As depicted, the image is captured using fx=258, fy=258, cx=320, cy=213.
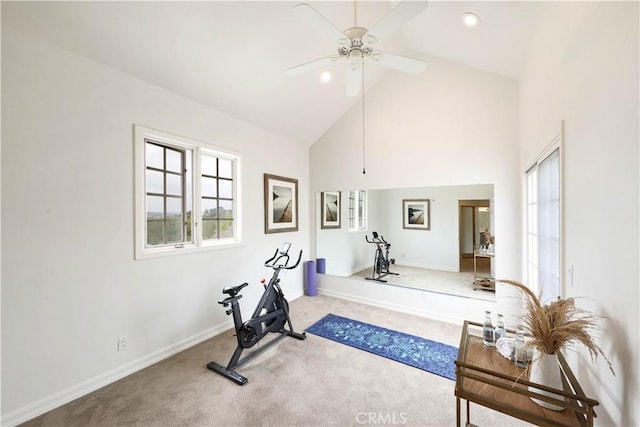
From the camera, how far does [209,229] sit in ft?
10.6

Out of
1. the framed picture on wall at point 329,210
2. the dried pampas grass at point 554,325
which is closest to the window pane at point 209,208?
the framed picture on wall at point 329,210

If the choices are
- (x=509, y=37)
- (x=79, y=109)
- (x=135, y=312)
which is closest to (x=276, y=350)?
(x=135, y=312)

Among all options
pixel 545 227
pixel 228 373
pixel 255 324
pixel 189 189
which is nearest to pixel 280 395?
pixel 228 373

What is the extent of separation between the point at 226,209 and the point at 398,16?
279 centimetres

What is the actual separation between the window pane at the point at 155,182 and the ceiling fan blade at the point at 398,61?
2.37m

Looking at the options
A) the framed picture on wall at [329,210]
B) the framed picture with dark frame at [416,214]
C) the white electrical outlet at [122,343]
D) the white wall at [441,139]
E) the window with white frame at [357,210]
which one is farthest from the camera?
the framed picture on wall at [329,210]

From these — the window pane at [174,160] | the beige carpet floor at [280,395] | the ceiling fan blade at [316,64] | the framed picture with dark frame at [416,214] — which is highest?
the ceiling fan blade at [316,64]

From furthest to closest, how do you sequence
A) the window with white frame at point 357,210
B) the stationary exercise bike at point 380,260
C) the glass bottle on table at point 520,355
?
the window with white frame at point 357,210 < the stationary exercise bike at point 380,260 < the glass bottle on table at point 520,355

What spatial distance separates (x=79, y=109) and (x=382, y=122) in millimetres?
3493

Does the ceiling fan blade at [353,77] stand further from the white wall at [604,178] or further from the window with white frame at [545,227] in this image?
the window with white frame at [545,227]

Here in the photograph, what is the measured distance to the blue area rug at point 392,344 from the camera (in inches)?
98.4

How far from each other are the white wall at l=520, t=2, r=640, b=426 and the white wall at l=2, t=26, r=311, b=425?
10.4 ft

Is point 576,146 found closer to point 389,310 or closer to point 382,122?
point 382,122

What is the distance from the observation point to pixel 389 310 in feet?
12.6
